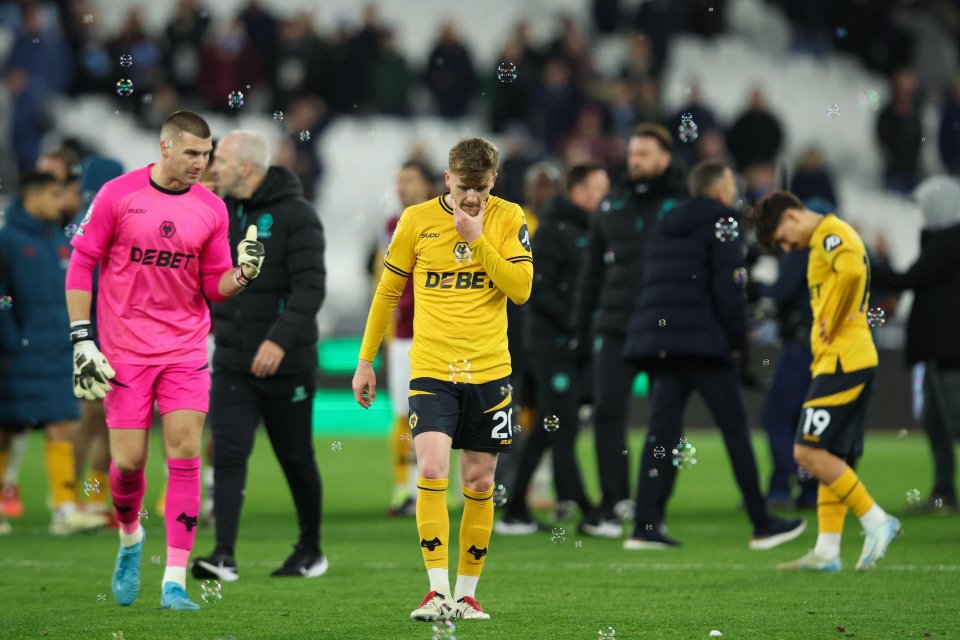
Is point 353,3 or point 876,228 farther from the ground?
point 353,3

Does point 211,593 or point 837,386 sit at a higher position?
point 837,386

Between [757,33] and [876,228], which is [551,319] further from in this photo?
[757,33]

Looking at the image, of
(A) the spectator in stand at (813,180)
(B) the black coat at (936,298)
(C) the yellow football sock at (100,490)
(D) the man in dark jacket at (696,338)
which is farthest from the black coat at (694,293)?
(A) the spectator in stand at (813,180)

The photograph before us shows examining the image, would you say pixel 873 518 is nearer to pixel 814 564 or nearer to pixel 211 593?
pixel 814 564

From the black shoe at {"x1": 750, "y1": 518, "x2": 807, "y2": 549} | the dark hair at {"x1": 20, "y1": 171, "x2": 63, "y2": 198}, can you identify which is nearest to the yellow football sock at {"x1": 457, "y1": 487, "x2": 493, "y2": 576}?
the black shoe at {"x1": 750, "y1": 518, "x2": 807, "y2": 549}

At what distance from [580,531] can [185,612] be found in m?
4.00

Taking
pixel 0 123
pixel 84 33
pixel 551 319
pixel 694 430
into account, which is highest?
pixel 84 33

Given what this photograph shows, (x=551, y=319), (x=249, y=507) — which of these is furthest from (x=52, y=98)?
(x=551, y=319)

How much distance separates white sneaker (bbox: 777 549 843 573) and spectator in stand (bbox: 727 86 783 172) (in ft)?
44.9

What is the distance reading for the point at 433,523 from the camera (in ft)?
21.9

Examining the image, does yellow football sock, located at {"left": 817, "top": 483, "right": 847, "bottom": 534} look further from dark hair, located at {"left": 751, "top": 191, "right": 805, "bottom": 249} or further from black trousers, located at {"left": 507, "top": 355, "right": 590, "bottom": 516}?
black trousers, located at {"left": 507, "top": 355, "right": 590, "bottom": 516}

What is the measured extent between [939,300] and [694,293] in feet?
8.86

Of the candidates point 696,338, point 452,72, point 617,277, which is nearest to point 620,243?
point 617,277

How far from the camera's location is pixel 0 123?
2150cm
